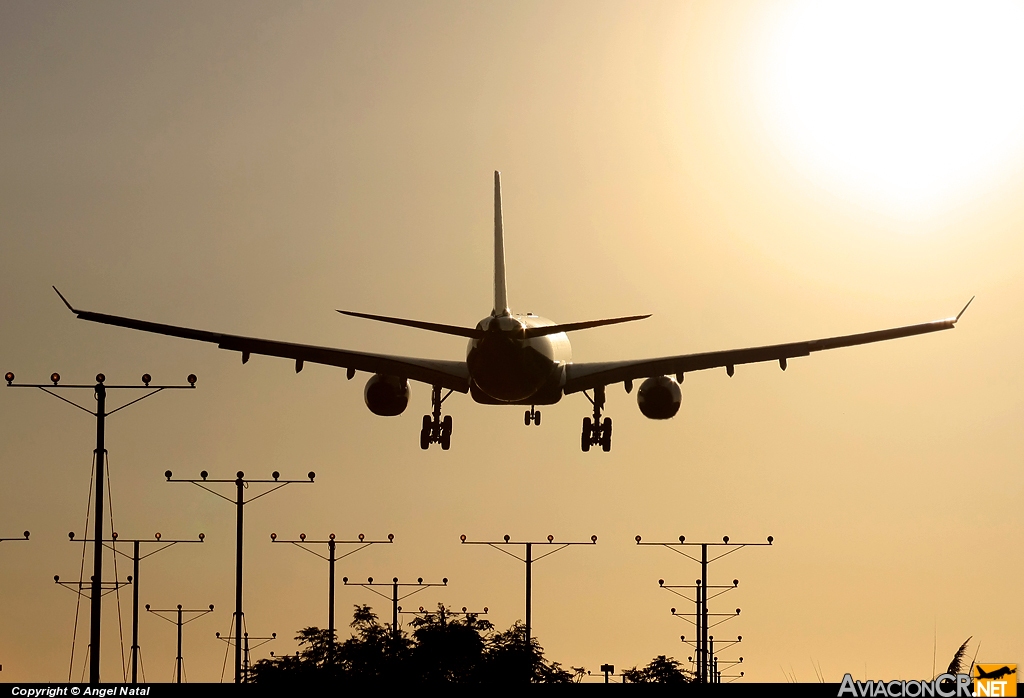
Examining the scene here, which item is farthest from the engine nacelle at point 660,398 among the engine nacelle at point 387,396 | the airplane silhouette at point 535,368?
the engine nacelle at point 387,396

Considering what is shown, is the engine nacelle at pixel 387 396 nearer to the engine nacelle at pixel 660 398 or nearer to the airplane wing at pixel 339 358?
the airplane wing at pixel 339 358

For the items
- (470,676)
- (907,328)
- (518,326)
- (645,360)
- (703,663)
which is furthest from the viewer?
(703,663)

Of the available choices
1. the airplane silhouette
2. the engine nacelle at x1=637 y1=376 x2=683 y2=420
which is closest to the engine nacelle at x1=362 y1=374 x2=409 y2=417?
the airplane silhouette

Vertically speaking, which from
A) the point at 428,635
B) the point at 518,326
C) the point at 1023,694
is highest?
the point at 518,326

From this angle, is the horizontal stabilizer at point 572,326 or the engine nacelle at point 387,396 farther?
the engine nacelle at point 387,396

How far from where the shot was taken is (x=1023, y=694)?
4503cm

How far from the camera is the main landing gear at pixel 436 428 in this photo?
7700 centimetres

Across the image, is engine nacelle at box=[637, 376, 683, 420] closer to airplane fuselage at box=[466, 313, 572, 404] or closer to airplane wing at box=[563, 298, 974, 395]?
airplane wing at box=[563, 298, 974, 395]

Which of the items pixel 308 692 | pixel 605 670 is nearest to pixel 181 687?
pixel 308 692

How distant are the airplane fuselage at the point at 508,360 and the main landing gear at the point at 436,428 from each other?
25.1 ft

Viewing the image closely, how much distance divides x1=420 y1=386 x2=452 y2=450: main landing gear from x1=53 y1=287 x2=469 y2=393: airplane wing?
1506 millimetres

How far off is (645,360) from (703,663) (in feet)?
103

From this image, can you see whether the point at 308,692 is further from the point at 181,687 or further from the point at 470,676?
the point at 470,676

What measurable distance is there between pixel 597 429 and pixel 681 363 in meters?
5.09
